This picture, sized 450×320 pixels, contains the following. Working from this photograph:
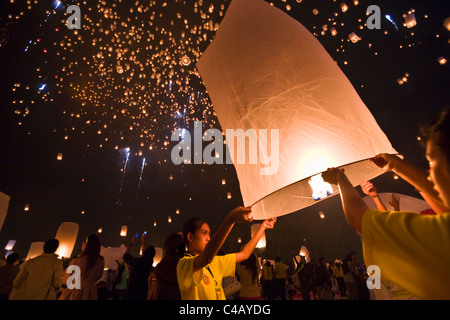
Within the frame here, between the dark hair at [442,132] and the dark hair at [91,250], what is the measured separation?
406 centimetres

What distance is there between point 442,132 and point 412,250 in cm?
48

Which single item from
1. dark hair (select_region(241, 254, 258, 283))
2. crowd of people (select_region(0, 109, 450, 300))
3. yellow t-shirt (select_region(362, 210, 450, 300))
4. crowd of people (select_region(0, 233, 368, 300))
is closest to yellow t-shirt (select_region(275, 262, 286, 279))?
crowd of people (select_region(0, 233, 368, 300))

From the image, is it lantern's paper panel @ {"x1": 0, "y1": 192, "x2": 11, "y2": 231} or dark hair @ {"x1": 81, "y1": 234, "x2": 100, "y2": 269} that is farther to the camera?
lantern's paper panel @ {"x1": 0, "y1": 192, "x2": 11, "y2": 231}

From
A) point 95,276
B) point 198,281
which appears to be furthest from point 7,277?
point 198,281

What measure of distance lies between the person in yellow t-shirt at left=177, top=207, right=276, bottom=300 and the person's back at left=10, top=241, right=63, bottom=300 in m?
2.77

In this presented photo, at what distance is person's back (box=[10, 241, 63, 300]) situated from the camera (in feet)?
10.9

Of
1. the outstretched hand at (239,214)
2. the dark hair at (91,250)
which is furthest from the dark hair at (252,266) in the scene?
the outstretched hand at (239,214)

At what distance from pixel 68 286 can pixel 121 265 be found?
533 cm

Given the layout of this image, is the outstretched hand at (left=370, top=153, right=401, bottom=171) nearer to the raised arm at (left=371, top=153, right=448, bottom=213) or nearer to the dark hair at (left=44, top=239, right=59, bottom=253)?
the raised arm at (left=371, top=153, right=448, bottom=213)

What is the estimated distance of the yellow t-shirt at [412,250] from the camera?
711mm

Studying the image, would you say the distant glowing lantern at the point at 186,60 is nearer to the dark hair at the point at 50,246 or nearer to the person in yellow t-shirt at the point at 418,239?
the dark hair at the point at 50,246

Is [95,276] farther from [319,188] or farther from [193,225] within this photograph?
[319,188]

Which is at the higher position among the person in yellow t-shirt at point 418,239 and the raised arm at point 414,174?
the raised arm at point 414,174
